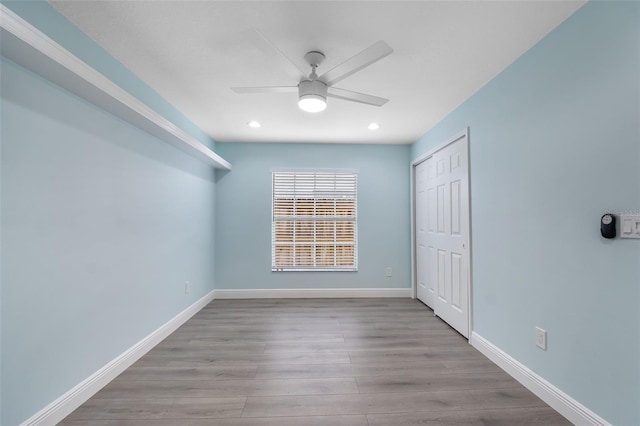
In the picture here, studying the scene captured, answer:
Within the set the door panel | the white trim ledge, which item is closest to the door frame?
the door panel

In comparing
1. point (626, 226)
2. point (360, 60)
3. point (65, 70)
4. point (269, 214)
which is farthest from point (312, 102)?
point (269, 214)

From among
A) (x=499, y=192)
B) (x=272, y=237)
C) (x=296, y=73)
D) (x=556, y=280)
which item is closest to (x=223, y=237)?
(x=272, y=237)

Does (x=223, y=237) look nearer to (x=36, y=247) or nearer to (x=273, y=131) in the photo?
(x=273, y=131)

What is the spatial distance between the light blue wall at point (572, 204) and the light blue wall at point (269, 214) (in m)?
1.93

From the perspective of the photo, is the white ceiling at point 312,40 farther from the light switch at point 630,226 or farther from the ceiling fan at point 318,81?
the light switch at point 630,226

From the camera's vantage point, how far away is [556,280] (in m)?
1.72

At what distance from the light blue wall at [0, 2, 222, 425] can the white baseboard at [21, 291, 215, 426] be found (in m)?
0.04

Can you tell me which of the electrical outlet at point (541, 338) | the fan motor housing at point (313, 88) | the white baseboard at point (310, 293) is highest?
the fan motor housing at point (313, 88)

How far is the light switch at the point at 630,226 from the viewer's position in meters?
1.29

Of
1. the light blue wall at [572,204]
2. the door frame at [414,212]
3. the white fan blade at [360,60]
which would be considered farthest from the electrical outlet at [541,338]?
the white fan blade at [360,60]

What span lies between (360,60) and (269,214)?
291 cm

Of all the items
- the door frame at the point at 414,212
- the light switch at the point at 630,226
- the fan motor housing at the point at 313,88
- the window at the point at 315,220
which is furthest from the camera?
the window at the point at 315,220

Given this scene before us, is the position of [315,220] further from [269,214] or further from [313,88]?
[313,88]

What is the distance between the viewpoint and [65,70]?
1.42m
